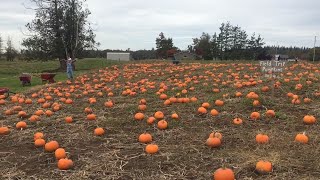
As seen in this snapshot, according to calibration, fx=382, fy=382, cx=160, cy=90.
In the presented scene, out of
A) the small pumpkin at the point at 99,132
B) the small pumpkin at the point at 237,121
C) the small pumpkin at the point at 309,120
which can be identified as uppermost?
the small pumpkin at the point at 309,120

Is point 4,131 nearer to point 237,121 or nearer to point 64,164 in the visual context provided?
point 64,164

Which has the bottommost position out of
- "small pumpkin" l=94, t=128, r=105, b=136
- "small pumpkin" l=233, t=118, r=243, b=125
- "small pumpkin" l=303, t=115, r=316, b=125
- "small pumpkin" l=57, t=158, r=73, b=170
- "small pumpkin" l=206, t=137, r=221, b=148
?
"small pumpkin" l=57, t=158, r=73, b=170

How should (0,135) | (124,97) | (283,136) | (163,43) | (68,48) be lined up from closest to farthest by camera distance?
(283,136) → (0,135) → (124,97) → (68,48) → (163,43)

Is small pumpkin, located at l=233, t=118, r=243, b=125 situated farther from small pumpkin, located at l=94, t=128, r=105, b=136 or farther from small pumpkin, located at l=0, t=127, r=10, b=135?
small pumpkin, located at l=0, t=127, r=10, b=135

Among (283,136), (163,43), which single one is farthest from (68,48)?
(163,43)

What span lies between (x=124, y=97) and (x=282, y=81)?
480cm

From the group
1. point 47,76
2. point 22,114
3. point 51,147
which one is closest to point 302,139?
point 51,147

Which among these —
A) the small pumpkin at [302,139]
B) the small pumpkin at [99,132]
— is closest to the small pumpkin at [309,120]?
the small pumpkin at [302,139]

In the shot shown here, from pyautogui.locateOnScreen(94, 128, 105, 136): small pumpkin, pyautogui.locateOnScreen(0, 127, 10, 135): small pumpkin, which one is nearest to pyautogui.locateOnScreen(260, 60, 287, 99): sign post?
pyautogui.locateOnScreen(94, 128, 105, 136): small pumpkin

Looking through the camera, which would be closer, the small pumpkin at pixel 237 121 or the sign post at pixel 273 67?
the small pumpkin at pixel 237 121

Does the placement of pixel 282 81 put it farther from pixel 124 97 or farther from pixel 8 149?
pixel 8 149

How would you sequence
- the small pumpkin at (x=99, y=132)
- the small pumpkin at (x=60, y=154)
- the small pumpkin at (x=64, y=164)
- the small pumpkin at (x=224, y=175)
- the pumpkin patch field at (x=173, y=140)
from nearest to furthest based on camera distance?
the small pumpkin at (x=224, y=175) → the pumpkin patch field at (x=173, y=140) → the small pumpkin at (x=64, y=164) → the small pumpkin at (x=60, y=154) → the small pumpkin at (x=99, y=132)

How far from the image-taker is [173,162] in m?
5.15

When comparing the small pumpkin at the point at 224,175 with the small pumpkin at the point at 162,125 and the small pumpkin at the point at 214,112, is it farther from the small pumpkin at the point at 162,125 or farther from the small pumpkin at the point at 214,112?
the small pumpkin at the point at 214,112
